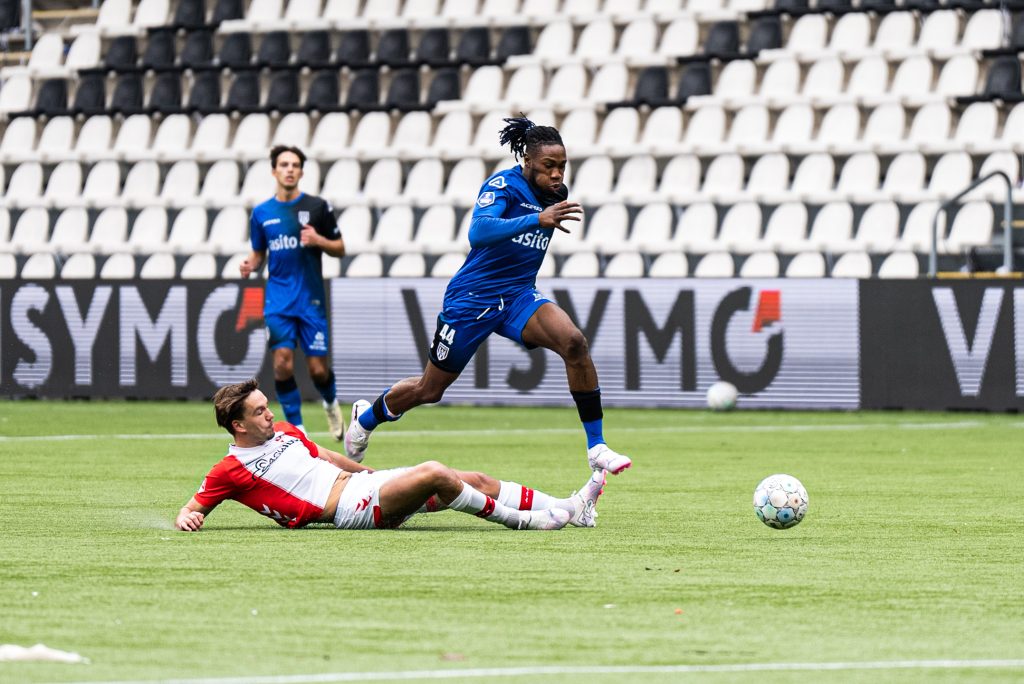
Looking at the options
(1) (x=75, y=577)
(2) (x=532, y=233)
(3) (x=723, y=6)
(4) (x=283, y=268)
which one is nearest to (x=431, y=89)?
(3) (x=723, y=6)

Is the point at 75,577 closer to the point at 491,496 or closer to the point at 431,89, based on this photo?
the point at 491,496

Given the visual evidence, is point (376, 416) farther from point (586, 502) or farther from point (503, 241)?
point (586, 502)

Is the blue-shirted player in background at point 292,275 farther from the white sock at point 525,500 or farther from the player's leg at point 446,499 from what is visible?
the player's leg at point 446,499

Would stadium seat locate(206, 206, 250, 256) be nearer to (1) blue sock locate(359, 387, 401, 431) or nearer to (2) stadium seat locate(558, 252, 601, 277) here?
(2) stadium seat locate(558, 252, 601, 277)

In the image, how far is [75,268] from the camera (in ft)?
89.8

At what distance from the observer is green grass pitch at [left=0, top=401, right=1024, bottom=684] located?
210 inches

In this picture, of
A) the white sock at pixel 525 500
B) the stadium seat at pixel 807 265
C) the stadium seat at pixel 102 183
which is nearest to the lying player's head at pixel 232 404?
the white sock at pixel 525 500

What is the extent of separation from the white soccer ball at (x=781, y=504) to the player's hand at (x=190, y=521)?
8.73 feet

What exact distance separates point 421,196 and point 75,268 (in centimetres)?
536

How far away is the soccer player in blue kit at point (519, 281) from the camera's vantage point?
386 inches

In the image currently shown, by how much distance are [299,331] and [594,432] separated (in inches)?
255

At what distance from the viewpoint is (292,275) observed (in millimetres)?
15695

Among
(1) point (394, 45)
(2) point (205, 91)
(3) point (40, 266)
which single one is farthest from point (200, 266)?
(1) point (394, 45)

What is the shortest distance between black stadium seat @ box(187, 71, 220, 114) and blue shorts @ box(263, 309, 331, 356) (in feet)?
47.8
